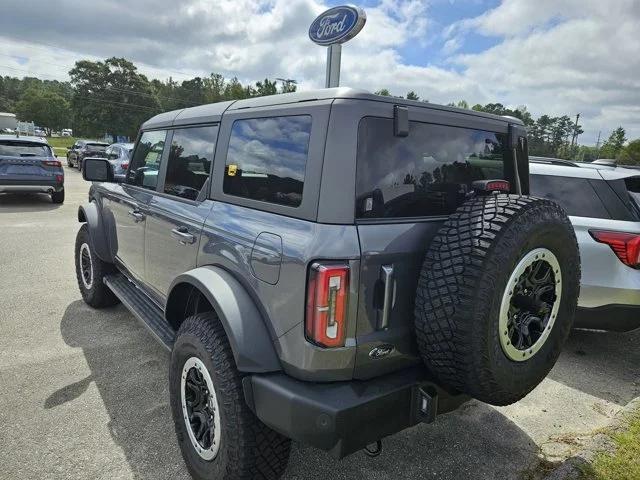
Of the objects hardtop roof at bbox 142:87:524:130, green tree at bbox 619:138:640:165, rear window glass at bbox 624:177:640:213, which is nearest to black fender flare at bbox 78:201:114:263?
hardtop roof at bbox 142:87:524:130

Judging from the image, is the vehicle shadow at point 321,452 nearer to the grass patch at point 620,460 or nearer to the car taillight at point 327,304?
the grass patch at point 620,460

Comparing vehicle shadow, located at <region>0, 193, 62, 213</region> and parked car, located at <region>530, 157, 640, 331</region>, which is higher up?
parked car, located at <region>530, 157, 640, 331</region>

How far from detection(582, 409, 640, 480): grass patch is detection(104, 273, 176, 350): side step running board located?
2576 mm

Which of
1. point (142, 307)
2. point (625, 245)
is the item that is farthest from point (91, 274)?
point (625, 245)

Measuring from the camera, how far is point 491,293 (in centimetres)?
176

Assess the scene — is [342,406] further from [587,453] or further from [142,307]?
[142,307]

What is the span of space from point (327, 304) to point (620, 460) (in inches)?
83.3

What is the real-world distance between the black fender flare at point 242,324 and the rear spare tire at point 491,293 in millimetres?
673

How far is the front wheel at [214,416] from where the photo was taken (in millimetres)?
1967

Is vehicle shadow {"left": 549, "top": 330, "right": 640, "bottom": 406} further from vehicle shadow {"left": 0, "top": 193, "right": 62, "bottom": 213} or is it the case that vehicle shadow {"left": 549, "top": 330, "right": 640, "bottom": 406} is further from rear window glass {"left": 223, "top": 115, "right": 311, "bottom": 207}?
vehicle shadow {"left": 0, "top": 193, "right": 62, "bottom": 213}

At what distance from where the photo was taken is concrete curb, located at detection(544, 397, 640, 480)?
7.81 ft

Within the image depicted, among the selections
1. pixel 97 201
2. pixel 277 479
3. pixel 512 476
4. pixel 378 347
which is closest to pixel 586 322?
pixel 512 476

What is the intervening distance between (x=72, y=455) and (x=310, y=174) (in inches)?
83.2

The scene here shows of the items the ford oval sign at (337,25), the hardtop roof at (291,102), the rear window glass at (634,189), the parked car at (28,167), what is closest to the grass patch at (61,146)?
the parked car at (28,167)
